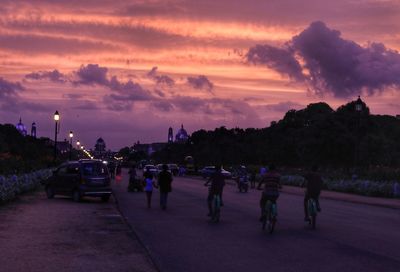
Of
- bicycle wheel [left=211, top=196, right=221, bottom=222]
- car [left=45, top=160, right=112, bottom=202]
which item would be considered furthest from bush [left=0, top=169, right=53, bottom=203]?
bicycle wheel [left=211, top=196, right=221, bottom=222]

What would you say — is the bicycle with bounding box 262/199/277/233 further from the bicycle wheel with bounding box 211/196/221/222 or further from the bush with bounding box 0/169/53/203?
the bush with bounding box 0/169/53/203

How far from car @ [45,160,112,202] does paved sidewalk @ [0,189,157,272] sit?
21.4ft

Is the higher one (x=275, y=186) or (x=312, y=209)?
(x=275, y=186)

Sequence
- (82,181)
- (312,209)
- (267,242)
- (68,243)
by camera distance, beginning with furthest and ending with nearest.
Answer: (82,181) → (312,209) → (267,242) → (68,243)

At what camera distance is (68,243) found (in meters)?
14.0

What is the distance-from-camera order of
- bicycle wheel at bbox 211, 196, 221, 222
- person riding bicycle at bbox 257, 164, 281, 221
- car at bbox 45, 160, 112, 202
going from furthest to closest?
car at bbox 45, 160, 112, 202 < bicycle wheel at bbox 211, 196, 221, 222 < person riding bicycle at bbox 257, 164, 281, 221

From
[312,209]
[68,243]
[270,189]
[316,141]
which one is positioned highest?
[316,141]

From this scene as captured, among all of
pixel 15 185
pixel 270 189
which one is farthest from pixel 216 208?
pixel 15 185

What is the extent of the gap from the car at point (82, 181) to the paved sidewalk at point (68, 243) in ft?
21.4

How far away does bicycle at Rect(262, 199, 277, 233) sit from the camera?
17.0 m

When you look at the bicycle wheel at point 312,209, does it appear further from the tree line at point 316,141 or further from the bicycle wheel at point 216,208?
the tree line at point 316,141

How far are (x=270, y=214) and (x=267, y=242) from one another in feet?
7.94

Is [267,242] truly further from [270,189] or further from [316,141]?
[316,141]

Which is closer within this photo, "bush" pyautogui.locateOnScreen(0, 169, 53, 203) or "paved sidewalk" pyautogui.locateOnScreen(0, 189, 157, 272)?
"paved sidewalk" pyautogui.locateOnScreen(0, 189, 157, 272)
